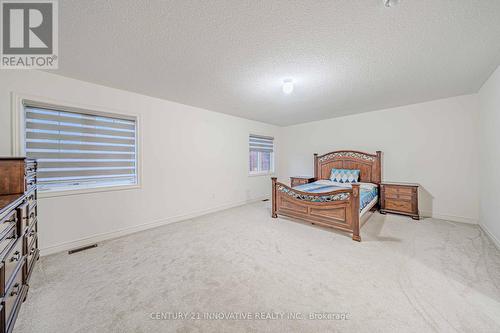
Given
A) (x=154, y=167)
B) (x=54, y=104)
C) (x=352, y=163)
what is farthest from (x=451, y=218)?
(x=54, y=104)

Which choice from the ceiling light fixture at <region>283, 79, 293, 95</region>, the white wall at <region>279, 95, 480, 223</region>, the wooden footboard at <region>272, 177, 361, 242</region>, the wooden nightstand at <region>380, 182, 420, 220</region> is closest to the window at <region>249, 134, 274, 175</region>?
the wooden footboard at <region>272, 177, 361, 242</region>

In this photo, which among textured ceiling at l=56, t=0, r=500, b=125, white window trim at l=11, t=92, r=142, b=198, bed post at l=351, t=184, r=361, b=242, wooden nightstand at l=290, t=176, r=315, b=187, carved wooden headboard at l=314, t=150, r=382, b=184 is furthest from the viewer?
wooden nightstand at l=290, t=176, r=315, b=187

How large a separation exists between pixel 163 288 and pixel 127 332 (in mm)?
432

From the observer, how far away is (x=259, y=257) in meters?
2.21

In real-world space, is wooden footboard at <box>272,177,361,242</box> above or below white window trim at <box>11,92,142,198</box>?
below

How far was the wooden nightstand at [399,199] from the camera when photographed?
11.4 ft

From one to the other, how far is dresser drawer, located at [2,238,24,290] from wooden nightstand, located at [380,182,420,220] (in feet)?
16.4

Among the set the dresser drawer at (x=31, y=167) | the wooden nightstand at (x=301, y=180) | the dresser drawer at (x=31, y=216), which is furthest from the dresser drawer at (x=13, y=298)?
the wooden nightstand at (x=301, y=180)

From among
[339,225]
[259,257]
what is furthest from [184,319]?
[339,225]

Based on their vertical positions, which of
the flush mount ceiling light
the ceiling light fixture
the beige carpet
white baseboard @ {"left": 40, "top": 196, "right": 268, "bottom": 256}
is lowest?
the beige carpet

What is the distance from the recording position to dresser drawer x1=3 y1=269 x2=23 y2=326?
3.51 ft

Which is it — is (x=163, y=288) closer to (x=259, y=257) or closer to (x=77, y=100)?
(x=259, y=257)

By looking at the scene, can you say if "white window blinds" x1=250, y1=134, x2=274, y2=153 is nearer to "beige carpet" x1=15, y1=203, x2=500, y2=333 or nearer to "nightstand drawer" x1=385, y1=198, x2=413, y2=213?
"beige carpet" x1=15, y1=203, x2=500, y2=333

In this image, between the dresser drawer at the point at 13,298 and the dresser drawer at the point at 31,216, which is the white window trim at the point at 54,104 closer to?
the dresser drawer at the point at 31,216
